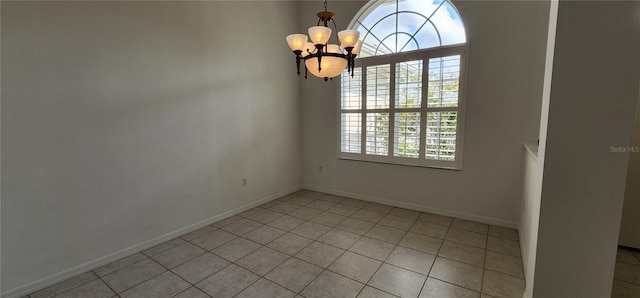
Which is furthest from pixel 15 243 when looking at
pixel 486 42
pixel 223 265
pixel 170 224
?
pixel 486 42

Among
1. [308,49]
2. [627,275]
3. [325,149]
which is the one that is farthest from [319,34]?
[627,275]

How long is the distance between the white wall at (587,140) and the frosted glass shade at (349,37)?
1.22m

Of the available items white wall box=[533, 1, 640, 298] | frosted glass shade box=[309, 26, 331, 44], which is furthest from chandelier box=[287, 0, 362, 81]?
white wall box=[533, 1, 640, 298]

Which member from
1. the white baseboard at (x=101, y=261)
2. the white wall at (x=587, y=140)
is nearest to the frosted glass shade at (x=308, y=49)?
the white wall at (x=587, y=140)

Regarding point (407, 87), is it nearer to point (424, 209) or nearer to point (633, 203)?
point (424, 209)

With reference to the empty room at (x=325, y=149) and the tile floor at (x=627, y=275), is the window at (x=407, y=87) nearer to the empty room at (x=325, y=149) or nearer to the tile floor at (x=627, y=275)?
the empty room at (x=325, y=149)

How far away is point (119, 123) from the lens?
2.48 metres

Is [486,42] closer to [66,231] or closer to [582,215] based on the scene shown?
[582,215]

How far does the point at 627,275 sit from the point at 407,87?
2688mm

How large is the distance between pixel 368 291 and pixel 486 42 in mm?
2935

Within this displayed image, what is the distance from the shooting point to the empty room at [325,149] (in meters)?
1.25

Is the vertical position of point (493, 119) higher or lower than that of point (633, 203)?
higher

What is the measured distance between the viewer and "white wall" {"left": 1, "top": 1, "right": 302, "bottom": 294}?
201 centimetres

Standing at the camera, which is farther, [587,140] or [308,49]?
[308,49]
